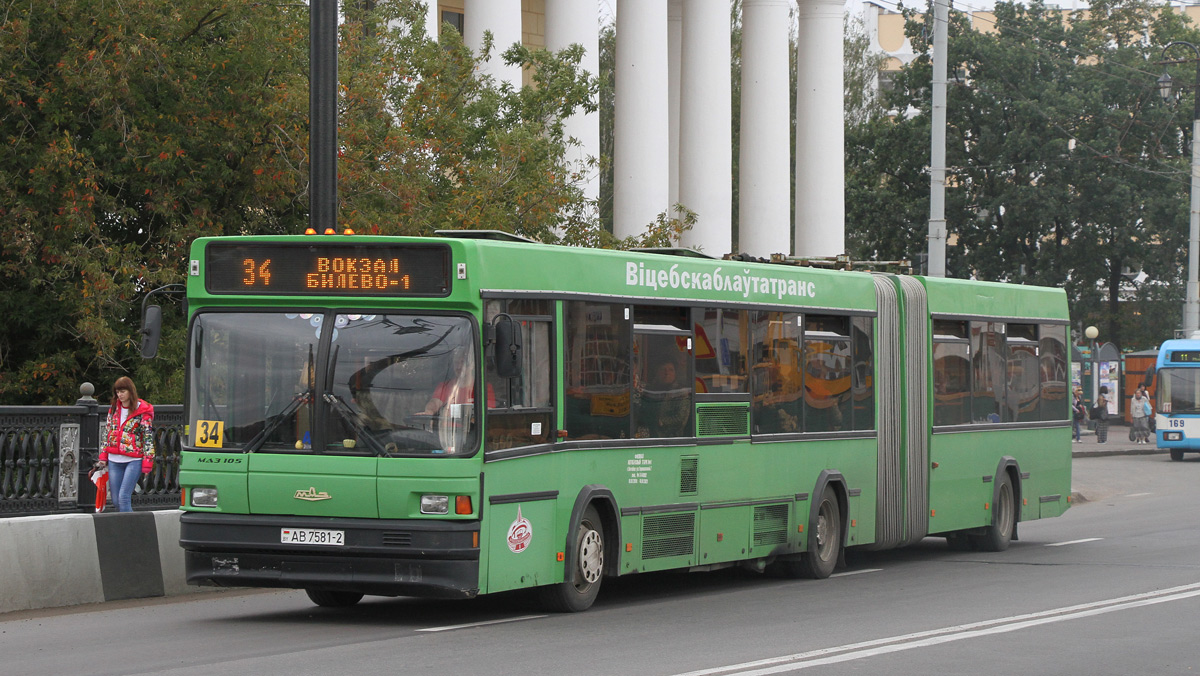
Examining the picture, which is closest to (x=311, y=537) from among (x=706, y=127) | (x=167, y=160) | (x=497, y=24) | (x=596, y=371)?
(x=596, y=371)

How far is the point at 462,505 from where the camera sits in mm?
10781

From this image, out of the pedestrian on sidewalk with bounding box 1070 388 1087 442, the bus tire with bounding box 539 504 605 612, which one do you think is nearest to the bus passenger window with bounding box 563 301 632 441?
the bus tire with bounding box 539 504 605 612

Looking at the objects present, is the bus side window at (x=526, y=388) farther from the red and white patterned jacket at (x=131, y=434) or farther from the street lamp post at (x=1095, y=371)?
the street lamp post at (x=1095, y=371)

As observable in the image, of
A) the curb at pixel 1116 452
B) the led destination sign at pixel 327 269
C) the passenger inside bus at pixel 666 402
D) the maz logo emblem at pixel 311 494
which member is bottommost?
the curb at pixel 1116 452

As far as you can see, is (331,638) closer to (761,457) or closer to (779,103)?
(761,457)

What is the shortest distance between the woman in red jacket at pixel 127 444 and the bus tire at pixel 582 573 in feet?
15.2

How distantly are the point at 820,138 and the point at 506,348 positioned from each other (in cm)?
3257

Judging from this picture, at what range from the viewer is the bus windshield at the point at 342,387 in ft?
35.8

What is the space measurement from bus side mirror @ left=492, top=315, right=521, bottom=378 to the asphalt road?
1763 millimetres

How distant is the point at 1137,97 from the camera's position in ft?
193

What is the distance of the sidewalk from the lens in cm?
4353

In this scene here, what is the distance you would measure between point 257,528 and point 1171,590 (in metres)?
7.83

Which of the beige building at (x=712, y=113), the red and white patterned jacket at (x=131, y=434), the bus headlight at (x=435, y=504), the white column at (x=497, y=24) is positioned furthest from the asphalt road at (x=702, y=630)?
the beige building at (x=712, y=113)

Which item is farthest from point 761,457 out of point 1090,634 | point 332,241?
point 332,241
